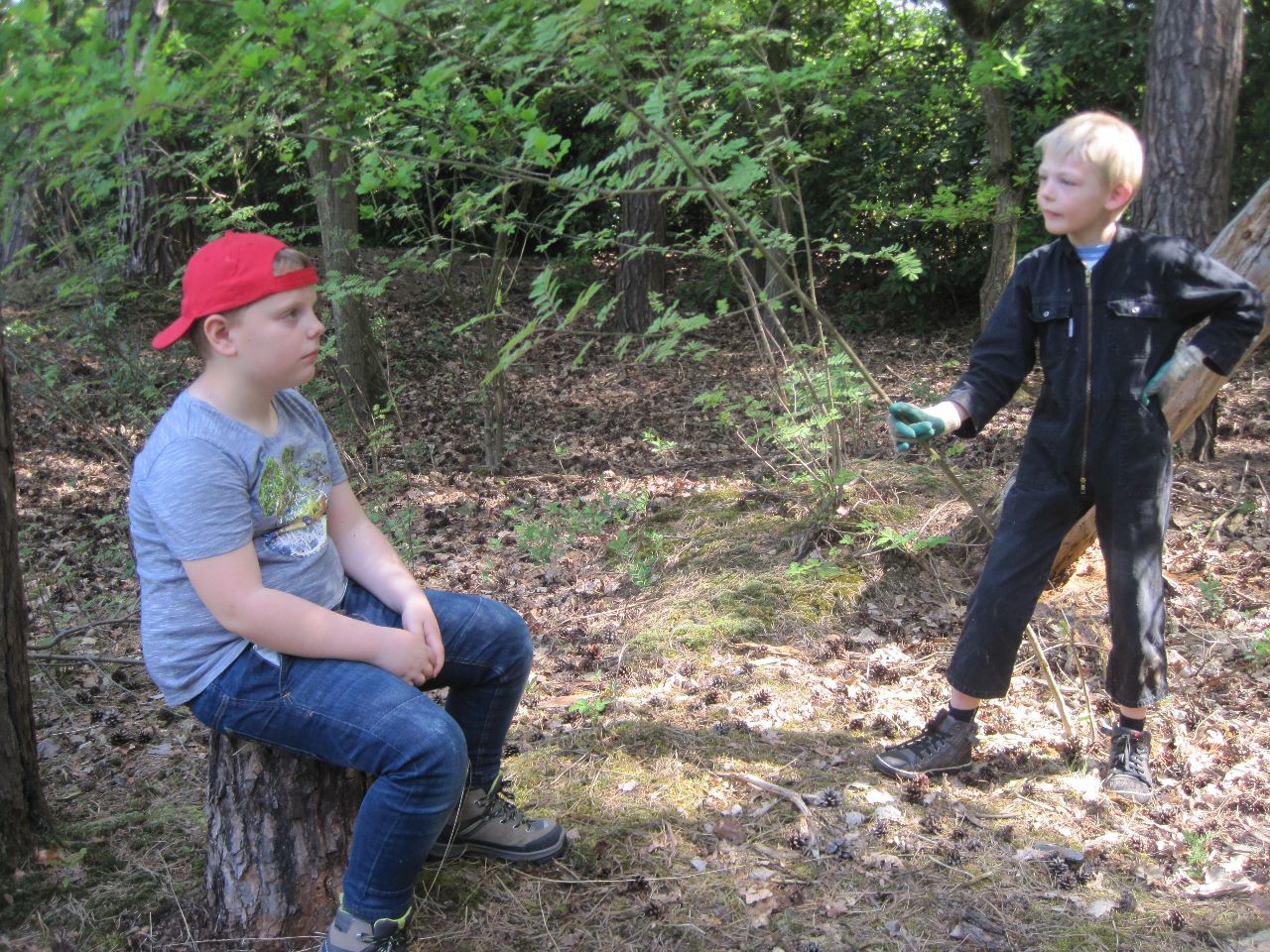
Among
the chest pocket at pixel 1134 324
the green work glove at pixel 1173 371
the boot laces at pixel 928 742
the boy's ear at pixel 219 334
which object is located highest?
the boy's ear at pixel 219 334

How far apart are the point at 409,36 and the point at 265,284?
35.2 inches

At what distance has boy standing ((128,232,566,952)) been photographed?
2086 millimetres

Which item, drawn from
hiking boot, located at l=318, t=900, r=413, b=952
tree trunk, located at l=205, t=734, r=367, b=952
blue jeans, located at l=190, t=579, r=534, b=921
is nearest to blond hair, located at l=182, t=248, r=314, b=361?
blue jeans, located at l=190, t=579, r=534, b=921

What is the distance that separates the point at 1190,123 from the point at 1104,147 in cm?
365

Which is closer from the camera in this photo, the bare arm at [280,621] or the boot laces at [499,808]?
the bare arm at [280,621]

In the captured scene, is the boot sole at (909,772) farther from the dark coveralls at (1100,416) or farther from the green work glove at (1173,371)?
the green work glove at (1173,371)

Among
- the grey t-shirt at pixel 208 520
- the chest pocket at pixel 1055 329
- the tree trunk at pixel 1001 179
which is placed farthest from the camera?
the tree trunk at pixel 1001 179

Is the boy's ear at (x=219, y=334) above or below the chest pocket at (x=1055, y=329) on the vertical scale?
above

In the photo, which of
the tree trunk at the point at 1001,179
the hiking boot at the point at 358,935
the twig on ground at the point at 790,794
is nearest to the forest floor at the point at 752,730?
the twig on ground at the point at 790,794

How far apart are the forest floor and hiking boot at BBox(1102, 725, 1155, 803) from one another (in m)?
0.06

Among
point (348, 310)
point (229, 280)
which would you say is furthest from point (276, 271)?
point (348, 310)

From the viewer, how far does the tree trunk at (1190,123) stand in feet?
17.9

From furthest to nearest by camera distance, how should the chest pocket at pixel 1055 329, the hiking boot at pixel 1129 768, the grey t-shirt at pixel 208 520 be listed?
the hiking boot at pixel 1129 768 → the chest pocket at pixel 1055 329 → the grey t-shirt at pixel 208 520

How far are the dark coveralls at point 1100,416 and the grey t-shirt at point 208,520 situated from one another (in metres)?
1.84
